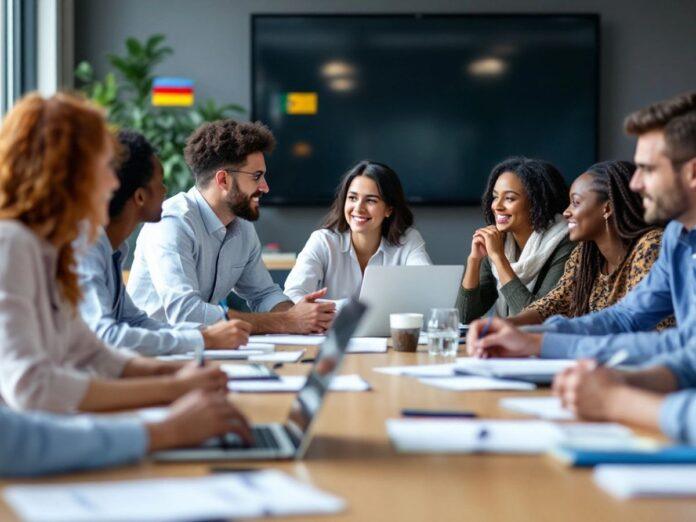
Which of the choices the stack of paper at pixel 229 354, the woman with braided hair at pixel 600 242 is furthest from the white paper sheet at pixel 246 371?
the woman with braided hair at pixel 600 242

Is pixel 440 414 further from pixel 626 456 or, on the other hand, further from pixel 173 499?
pixel 173 499

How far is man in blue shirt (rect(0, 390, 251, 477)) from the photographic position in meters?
1.09

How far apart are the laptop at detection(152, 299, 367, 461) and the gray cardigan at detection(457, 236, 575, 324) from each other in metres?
2.13

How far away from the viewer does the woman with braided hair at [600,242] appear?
3.07 m

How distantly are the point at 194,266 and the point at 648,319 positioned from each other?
1.50 meters

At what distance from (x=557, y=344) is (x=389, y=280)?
0.79 meters

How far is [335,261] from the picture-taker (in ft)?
12.3

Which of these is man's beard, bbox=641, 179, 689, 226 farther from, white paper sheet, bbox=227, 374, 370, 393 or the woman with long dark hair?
the woman with long dark hair

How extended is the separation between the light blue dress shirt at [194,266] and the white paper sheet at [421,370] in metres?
0.94

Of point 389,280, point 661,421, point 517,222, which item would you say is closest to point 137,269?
point 389,280

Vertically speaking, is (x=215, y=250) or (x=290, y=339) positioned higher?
(x=215, y=250)

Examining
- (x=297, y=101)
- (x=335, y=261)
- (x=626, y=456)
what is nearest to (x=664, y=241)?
(x=626, y=456)

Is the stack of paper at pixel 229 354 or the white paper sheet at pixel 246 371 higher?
the white paper sheet at pixel 246 371

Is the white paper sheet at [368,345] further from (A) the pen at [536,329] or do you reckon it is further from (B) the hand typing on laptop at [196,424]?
(B) the hand typing on laptop at [196,424]
